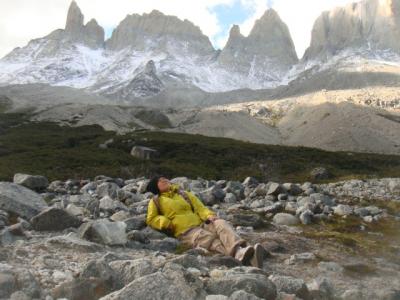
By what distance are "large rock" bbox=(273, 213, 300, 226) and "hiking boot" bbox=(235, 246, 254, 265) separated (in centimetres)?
724

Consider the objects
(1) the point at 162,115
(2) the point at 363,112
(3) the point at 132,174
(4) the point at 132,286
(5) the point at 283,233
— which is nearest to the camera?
(4) the point at 132,286

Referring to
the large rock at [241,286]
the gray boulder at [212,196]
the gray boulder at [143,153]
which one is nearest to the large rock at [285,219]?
the gray boulder at [212,196]

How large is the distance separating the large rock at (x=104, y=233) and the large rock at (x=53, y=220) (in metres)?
1.15

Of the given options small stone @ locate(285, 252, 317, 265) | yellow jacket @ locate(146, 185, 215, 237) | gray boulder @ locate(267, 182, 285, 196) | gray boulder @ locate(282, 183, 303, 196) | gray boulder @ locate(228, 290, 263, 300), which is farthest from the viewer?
gray boulder @ locate(282, 183, 303, 196)

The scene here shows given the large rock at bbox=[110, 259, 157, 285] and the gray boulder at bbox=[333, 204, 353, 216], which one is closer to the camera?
the large rock at bbox=[110, 259, 157, 285]

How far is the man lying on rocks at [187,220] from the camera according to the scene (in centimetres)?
1157

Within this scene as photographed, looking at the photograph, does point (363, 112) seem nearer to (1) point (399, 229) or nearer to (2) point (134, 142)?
(2) point (134, 142)

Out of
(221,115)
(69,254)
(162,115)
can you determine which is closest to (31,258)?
(69,254)

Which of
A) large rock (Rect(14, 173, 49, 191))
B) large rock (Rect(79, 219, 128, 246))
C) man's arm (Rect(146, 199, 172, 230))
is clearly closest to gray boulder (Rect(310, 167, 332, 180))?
large rock (Rect(14, 173, 49, 191))

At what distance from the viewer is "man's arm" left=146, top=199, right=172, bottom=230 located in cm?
1288

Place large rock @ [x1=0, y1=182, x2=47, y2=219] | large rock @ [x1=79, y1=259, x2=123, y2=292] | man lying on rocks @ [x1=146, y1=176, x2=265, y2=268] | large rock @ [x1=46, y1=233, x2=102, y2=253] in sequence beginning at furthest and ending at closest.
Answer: large rock @ [x1=0, y1=182, x2=47, y2=219] < man lying on rocks @ [x1=146, y1=176, x2=265, y2=268] < large rock @ [x1=46, y1=233, x2=102, y2=253] < large rock @ [x1=79, y1=259, x2=123, y2=292]

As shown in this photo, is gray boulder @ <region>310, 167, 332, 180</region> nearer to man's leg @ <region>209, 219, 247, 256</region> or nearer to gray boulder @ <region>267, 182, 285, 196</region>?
gray boulder @ <region>267, 182, 285, 196</region>

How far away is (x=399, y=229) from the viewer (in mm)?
17719

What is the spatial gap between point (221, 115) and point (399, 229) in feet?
441
